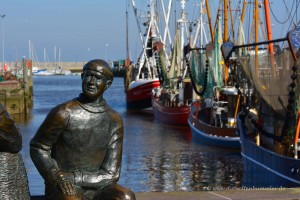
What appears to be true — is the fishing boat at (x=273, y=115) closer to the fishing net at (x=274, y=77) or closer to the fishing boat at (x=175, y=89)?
the fishing net at (x=274, y=77)

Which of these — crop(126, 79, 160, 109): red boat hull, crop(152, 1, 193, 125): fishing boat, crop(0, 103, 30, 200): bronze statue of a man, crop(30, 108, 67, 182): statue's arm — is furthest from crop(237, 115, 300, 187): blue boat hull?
crop(126, 79, 160, 109): red boat hull

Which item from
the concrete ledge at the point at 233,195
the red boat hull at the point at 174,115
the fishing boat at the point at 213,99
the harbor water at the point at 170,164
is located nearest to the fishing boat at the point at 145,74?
the red boat hull at the point at 174,115

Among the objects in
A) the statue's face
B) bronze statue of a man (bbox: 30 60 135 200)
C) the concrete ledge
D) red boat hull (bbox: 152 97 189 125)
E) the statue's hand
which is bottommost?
red boat hull (bbox: 152 97 189 125)

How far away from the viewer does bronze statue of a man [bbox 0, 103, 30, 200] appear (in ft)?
15.8

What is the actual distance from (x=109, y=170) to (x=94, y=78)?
0.73 metres

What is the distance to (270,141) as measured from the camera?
64.2ft

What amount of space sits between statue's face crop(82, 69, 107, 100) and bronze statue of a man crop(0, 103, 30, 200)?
38.1 inches

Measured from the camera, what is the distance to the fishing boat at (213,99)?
31.4 m

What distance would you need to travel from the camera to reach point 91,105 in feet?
19.6

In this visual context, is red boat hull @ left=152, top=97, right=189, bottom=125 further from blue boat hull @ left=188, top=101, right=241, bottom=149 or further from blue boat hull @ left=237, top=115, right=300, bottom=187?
blue boat hull @ left=237, top=115, right=300, bottom=187

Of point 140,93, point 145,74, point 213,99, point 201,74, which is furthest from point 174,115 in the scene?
point 145,74

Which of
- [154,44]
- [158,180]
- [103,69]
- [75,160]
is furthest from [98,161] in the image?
[154,44]

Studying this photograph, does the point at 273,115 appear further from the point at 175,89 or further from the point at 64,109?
the point at 175,89

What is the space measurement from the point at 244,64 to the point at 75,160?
1533 centimetres
